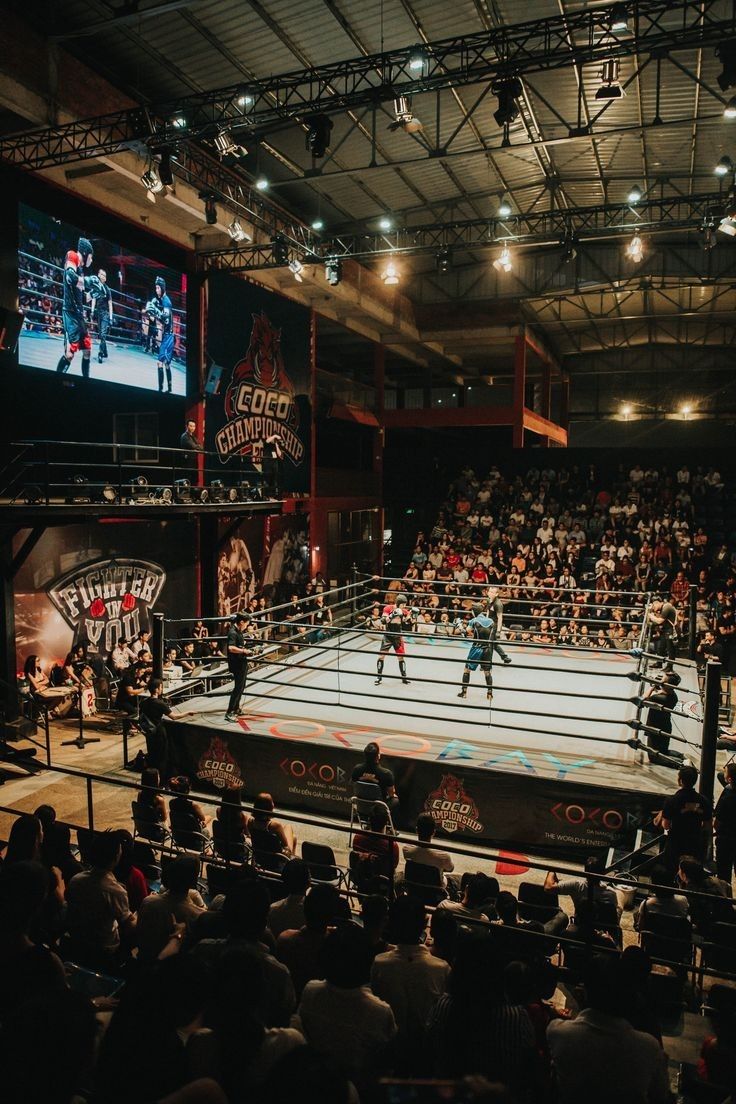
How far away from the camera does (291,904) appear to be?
4047mm

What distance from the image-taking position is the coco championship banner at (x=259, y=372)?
16.6m

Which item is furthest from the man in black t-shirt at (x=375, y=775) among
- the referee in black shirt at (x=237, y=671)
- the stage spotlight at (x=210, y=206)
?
the stage spotlight at (x=210, y=206)

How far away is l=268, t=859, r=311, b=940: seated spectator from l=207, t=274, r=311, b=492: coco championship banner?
11.7m

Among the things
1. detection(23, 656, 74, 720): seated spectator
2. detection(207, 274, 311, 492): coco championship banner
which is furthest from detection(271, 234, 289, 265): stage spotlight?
detection(23, 656, 74, 720): seated spectator

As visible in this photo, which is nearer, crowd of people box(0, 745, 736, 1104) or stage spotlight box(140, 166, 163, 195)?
crowd of people box(0, 745, 736, 1104)

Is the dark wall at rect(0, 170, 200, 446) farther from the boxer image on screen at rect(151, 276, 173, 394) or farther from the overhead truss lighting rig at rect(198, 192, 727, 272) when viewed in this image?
the overhead truss lighting rig at rect(198, 192, 727, 272)

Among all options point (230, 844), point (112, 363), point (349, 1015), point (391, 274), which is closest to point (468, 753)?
point (230, 844)

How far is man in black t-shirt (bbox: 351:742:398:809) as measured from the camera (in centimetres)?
695

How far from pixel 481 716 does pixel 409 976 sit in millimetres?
6370

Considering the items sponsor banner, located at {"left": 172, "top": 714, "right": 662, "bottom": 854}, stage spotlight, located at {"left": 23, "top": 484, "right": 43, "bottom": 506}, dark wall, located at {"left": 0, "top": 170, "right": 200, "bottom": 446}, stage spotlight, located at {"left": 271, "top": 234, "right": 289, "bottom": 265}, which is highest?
stage spotlight, located at {"left": 271, "top": 234, "right": 289, "bottom": 265}

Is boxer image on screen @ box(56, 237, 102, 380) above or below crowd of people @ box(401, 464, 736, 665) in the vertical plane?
above

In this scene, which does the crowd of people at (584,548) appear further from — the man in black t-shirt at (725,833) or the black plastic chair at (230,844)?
the black plastic chair at (230,844)

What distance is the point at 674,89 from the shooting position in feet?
42.3

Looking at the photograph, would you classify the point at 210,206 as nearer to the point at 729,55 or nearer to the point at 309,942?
the point at 729,55
